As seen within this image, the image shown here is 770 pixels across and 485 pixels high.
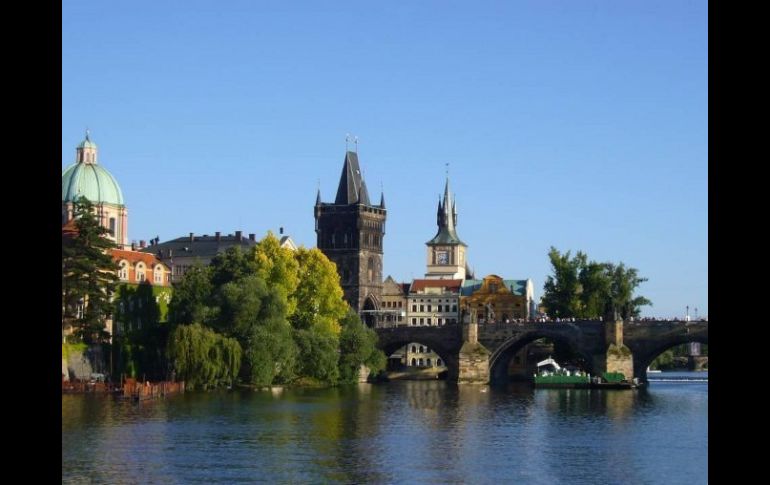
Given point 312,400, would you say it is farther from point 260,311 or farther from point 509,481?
point 509,481

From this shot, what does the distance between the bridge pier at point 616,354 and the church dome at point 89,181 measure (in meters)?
62.0

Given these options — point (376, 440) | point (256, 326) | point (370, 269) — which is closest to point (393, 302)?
point (370, 269)

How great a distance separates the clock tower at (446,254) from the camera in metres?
195

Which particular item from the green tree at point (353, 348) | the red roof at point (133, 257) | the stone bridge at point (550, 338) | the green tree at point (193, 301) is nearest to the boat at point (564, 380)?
the stone bridge at point (550, 338)

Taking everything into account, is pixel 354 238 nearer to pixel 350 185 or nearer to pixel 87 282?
pixel 350 185

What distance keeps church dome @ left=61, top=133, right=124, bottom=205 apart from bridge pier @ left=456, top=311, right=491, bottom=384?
155 ft

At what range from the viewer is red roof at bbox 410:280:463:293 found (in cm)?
18300

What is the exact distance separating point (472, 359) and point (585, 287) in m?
18.5

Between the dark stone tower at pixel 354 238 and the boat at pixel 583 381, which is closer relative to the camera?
the boat at pixel 583 381

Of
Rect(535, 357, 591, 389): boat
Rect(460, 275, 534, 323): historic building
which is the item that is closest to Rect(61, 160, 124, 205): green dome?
Rect(460, 275, 534, 323): historic building

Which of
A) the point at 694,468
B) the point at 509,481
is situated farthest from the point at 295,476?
the point at 694,468

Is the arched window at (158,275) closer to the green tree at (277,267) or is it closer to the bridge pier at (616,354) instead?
the green tree at (277,267)

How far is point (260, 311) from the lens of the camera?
95750 millimetres

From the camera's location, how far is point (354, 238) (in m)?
171
